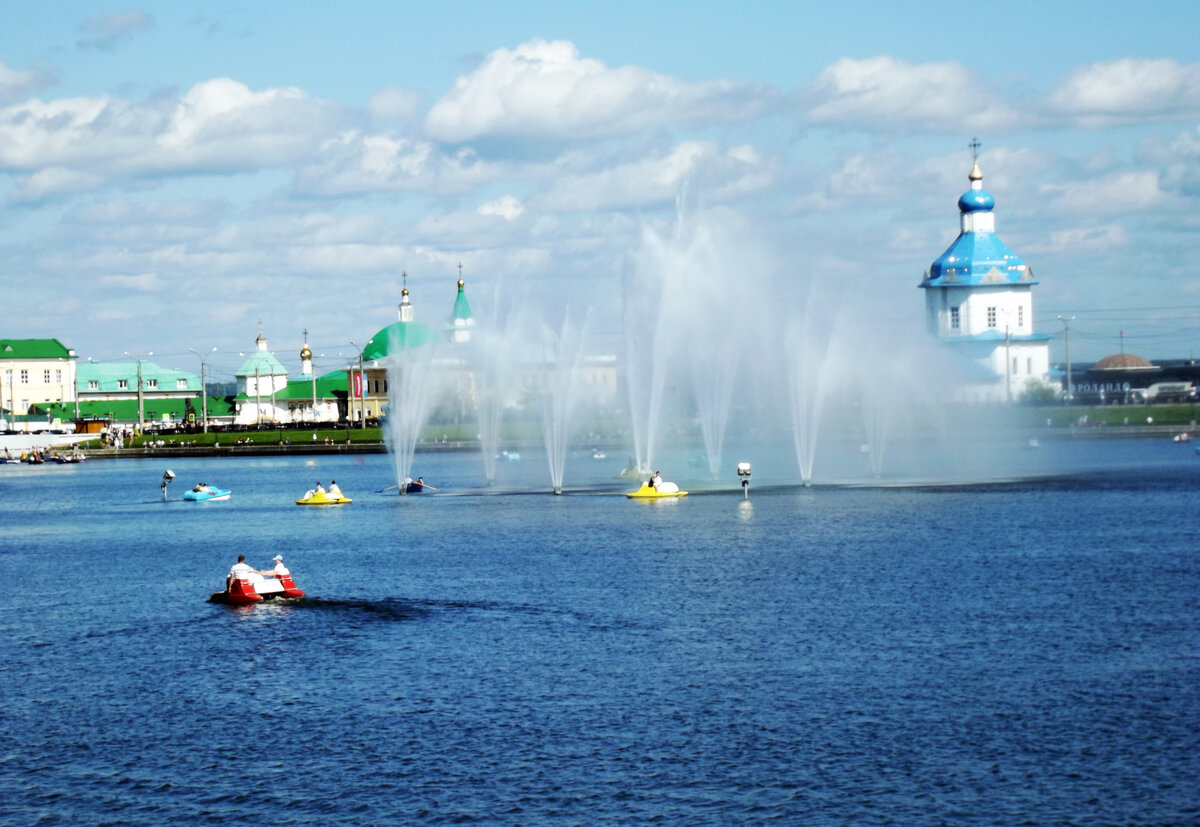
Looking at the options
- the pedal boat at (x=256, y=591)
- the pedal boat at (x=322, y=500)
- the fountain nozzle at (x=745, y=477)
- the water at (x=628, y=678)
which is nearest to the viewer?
the water at (x=628, y=678)

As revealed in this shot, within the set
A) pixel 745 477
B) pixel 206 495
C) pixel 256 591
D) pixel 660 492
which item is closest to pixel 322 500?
pixel 206 495

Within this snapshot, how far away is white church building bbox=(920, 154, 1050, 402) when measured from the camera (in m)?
159

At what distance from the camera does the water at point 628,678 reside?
25781 mm

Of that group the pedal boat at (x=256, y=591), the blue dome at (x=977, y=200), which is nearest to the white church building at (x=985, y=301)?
the blue dome at (x=977, y=200)

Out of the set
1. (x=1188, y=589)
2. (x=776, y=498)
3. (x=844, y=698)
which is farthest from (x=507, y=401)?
(x=844, y=698)

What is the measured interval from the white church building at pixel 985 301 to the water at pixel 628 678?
3789 inches

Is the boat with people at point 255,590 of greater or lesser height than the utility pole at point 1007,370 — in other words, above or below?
below

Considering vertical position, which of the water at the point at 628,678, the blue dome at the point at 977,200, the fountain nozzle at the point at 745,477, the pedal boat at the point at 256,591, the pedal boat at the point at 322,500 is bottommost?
the water at the point at 628,678

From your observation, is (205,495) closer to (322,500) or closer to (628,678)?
(322,500)

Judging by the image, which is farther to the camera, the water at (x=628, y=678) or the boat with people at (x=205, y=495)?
the boat with people at (x=205, y=495)

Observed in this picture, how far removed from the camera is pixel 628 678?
3384cm

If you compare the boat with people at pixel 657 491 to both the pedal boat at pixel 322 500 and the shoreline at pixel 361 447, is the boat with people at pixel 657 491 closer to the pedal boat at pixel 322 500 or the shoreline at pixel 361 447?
the pedal boat at pixel 322 500

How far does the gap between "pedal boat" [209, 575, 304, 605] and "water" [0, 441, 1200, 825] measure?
76 centimetres

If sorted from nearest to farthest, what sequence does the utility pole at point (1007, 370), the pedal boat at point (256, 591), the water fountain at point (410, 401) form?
the pedal boat at point (256, 591) → the water fountain at point (410, 401) → the utility pole at point (1007, 370)
